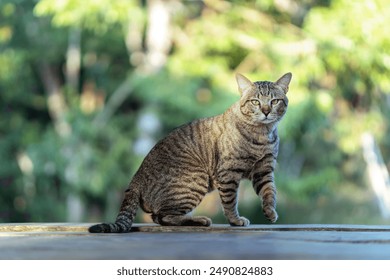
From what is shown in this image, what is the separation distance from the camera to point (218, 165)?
12.9ft

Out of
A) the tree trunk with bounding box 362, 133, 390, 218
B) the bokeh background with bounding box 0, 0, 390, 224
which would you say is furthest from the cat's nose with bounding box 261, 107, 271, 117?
the tree trunk with bounding box 362, 133, 390, 218

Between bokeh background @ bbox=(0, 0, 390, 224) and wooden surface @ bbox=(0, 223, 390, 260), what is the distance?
5.50 m

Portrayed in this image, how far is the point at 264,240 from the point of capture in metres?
3.40

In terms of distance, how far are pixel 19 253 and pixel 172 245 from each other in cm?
60

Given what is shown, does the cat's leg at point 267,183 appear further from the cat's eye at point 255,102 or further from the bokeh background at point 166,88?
the bokeh background at point 166,88

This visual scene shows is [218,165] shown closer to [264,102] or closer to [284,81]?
[264,102]

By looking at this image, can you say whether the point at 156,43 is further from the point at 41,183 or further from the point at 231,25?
the point at 41,183

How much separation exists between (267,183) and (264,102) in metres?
0.42

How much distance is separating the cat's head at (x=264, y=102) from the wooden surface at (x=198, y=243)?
0.55m

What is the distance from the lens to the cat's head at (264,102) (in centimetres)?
393

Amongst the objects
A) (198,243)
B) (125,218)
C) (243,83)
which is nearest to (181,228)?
(125,218)

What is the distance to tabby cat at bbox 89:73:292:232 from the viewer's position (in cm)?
389

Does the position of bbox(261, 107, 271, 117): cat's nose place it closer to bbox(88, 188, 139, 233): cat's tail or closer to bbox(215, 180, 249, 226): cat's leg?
bbox(215, 180, 249, 226): cat's leg

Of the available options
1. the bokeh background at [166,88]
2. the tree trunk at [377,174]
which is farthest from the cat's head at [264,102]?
the tree trunk at [377,174]
